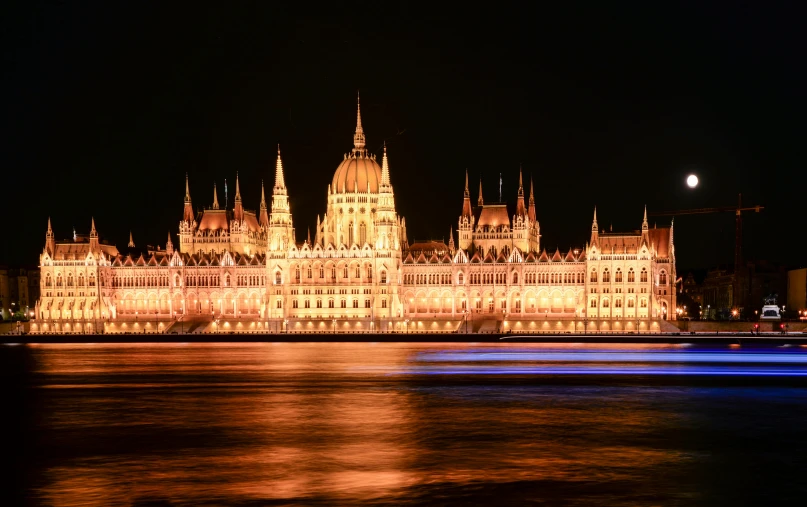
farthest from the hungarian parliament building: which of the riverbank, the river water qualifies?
the river water

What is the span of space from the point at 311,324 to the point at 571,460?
10064 cm

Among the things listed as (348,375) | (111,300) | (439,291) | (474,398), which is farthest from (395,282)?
(474,398)

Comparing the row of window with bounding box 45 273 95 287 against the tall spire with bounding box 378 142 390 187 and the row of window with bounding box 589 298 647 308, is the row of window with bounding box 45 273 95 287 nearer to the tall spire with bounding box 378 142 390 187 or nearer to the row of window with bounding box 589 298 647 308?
the tall spire with bounding box 378 142 390 187

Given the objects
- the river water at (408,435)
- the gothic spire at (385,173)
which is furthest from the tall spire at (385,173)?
the river water at (408,435)

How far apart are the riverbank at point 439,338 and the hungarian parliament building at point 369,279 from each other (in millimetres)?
10130

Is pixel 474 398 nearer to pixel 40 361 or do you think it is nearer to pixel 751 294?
pixel 40 361

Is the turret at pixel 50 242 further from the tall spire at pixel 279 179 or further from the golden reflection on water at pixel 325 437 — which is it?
the golden reflection on water at pixel 325 437

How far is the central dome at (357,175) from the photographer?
138 metres

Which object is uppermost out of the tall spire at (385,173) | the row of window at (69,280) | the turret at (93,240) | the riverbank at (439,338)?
the tall spire at (385,173)

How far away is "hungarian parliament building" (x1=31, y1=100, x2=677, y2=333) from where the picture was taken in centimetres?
12469

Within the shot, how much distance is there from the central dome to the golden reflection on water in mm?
82539

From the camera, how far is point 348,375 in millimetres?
56531

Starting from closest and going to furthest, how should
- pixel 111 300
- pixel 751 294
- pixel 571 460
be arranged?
pixel 571 460, pixel 111 300, pixel 751 294

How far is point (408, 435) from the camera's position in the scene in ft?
108
